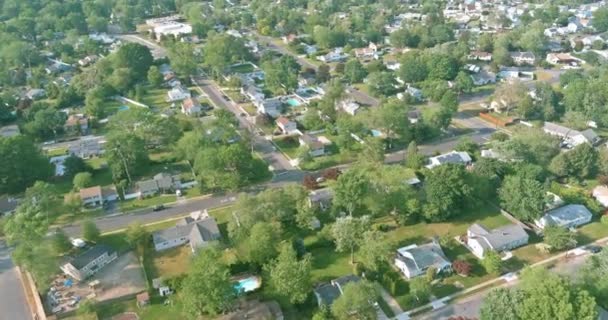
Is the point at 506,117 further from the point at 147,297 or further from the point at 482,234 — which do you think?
the point at 147,297

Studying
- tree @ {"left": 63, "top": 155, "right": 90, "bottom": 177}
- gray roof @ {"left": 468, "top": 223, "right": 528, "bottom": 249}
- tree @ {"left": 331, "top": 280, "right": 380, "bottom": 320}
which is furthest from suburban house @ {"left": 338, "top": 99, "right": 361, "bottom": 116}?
tree @ {"left": 331, "top": 280, "right": 380, "bottom": 320}

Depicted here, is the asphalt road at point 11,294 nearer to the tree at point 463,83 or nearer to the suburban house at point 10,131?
the suburban house at point 10,131

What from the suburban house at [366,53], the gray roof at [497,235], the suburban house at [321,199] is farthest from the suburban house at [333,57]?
the gray roof at [497,235]

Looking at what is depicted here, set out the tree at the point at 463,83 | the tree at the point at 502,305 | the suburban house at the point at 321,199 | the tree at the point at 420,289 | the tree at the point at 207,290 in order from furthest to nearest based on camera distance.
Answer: the tree at the point at 463,83
the suburban house at the point at 321,199
the tree at the point at 420,289
the tree at the point at 207,290
the tree at the point at 502,305

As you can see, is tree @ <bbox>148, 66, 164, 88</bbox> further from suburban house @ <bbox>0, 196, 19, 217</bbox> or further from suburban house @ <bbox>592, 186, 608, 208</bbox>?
suburban house @ <bbox>592, 186, 608, 208</bbox>

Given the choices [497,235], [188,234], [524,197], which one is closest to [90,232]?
[188,234]

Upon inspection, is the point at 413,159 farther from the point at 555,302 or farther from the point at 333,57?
the point at 333,57
